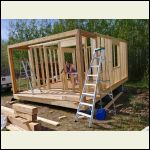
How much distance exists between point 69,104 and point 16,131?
87.9 inches

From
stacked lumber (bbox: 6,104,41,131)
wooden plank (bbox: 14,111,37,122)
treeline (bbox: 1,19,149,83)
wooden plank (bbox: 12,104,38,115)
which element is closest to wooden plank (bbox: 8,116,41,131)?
stacked lumber (bbox: 6,104,41,131)

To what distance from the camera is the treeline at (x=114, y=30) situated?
14.5 meters

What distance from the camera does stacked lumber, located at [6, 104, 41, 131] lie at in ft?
18.0

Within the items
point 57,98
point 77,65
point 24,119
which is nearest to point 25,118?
point 24,119

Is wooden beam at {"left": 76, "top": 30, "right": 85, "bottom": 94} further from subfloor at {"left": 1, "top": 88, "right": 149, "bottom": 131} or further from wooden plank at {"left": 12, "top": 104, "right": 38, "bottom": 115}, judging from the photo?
wooden plank at {"left": 12, "top": 104, "right": 38, "bottom": 115}

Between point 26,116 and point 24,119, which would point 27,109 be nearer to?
point 26,116

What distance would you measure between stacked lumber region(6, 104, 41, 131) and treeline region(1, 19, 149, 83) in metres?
8.94

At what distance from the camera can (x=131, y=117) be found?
260 inches

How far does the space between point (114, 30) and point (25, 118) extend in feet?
39.6

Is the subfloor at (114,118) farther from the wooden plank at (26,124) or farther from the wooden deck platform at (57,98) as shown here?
the wooden plank at (26,124)

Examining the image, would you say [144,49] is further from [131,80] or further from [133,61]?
[131,80]

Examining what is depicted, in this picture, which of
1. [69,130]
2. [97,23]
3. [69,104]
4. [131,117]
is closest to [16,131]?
[69,130]

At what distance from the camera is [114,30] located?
52.8ft

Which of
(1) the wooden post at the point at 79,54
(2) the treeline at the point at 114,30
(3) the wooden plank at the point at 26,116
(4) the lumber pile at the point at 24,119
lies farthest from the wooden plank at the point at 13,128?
(2) the treeline at the point at 114,30
